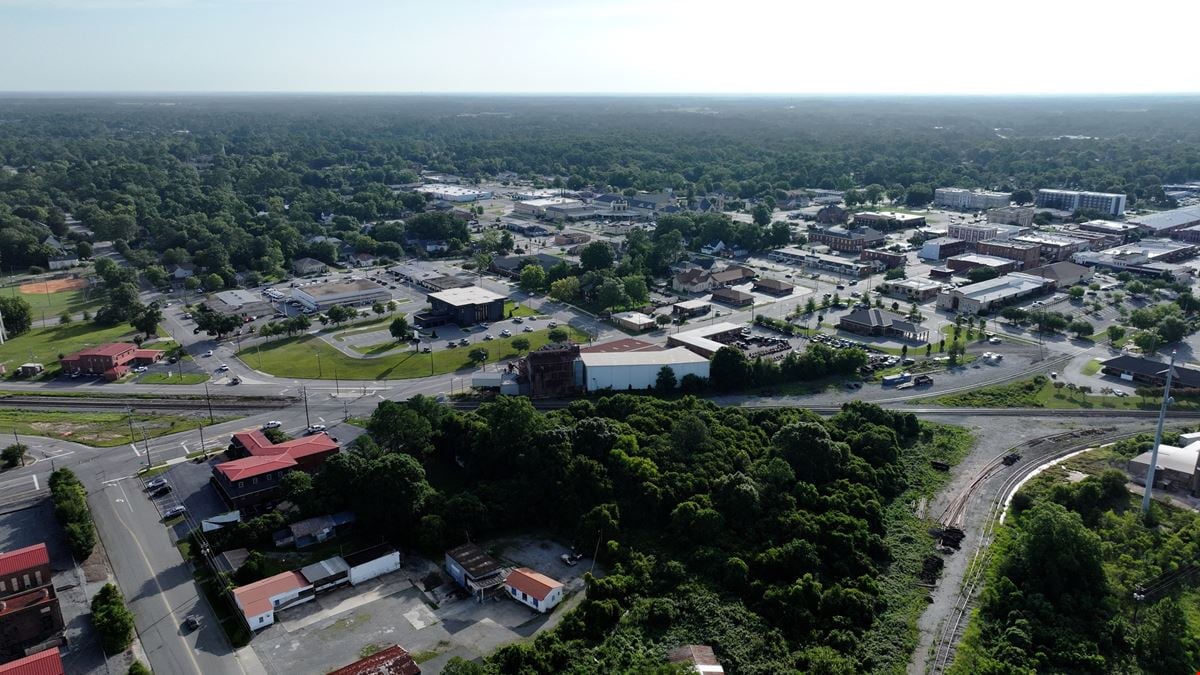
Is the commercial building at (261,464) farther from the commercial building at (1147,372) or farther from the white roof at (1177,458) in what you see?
the commercial building at (1147,372)

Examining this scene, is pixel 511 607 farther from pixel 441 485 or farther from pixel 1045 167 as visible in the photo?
pixel 1045 167

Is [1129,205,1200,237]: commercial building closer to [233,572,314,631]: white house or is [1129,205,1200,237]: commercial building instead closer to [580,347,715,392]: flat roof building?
[580,347,715,392]: flat roof building

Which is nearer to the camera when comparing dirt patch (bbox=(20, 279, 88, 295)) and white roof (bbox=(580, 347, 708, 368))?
white roof (bbox=(580, 347, 708, 368))

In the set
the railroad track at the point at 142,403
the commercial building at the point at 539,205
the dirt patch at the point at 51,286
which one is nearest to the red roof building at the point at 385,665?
the railroad track at the point at 142,403

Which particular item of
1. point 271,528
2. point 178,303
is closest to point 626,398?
point 271,528

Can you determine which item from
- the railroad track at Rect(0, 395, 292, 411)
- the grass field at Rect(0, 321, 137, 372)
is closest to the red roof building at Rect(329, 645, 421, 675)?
the railroad track at Rect(0, 395, 292, 411)

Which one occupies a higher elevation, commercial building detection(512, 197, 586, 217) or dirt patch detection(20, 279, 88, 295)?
commercial building detection(512, 197, 586, 217)
